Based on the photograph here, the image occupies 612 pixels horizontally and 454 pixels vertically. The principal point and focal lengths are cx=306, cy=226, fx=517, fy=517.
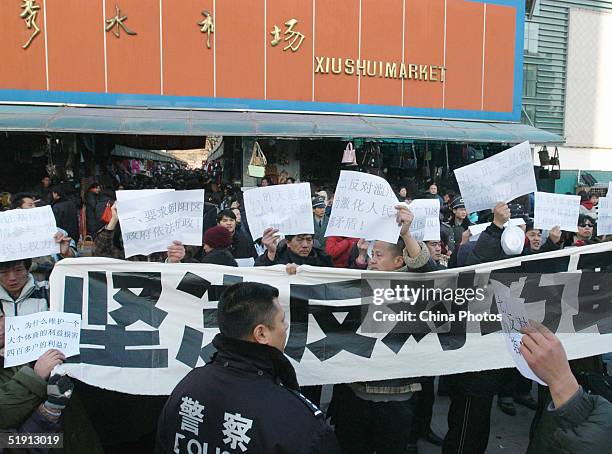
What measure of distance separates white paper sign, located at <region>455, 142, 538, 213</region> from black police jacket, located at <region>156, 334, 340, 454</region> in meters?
2.32

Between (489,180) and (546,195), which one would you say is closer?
(489,180)

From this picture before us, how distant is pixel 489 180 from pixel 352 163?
8.75m

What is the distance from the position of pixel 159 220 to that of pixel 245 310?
5.17 feet

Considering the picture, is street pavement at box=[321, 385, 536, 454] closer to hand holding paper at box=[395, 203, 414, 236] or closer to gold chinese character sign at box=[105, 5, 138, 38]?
hand holding paper at box=[395, 203, 414, 236]

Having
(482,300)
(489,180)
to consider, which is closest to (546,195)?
(489,180)

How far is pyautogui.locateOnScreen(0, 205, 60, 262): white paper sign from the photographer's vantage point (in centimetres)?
291

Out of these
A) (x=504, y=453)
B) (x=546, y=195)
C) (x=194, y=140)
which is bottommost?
(x=504, y=453)

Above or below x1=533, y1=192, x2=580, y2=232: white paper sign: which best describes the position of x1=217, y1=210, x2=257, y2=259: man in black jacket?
below

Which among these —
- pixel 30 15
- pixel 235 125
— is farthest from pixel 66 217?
pixel 30 15

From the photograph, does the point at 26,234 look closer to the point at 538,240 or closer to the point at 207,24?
the point at 538,240

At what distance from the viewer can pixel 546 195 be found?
4039 mm

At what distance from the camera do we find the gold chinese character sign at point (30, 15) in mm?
10586

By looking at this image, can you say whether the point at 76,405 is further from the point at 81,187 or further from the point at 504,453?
the point at 81,187

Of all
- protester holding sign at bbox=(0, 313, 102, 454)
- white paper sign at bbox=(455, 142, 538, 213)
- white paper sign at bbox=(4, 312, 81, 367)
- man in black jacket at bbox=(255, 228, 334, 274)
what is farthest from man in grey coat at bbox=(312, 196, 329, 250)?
protester holding sign at bbox=(0, 313, 102, 454)
